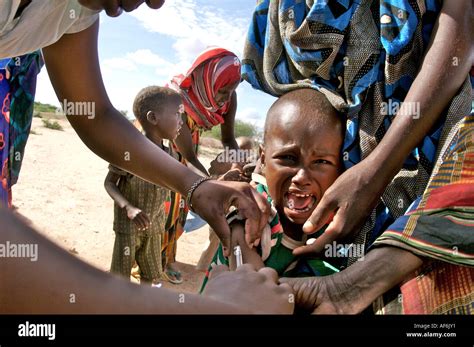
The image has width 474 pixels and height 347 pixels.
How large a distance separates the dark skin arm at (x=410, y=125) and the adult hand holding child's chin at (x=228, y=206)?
A: 0.21m

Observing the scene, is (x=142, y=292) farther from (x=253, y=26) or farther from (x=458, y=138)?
(x=253, y=26)

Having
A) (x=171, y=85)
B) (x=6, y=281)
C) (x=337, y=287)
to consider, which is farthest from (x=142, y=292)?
(x=171, y=85)

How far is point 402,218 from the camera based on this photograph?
4.48 ft

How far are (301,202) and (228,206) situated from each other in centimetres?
26

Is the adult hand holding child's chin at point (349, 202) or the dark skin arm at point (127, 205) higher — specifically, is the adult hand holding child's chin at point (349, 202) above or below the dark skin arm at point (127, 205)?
below

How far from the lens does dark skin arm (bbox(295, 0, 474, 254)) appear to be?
1.38m

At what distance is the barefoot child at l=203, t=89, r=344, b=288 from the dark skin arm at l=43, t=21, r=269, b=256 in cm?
19

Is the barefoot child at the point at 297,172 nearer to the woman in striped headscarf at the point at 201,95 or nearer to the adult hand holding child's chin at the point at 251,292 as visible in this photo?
the adult hand holding child's chin at the point at 251,292

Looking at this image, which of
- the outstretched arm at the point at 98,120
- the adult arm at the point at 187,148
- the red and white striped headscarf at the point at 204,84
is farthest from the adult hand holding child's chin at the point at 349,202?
the red and white striped headscarf at the point at 204,84

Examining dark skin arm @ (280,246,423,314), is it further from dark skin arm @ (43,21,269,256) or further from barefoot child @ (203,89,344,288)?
dark skin arm @ (43,21,269,256)

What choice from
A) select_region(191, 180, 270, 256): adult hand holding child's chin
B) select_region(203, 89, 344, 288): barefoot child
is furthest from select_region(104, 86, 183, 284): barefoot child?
select_region(203, 89, 344, 288): barefoot child

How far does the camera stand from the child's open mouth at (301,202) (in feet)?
5.32

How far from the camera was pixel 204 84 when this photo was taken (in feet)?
14.7

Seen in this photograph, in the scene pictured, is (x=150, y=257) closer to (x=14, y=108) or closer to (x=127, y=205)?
(x=127, y=205)
